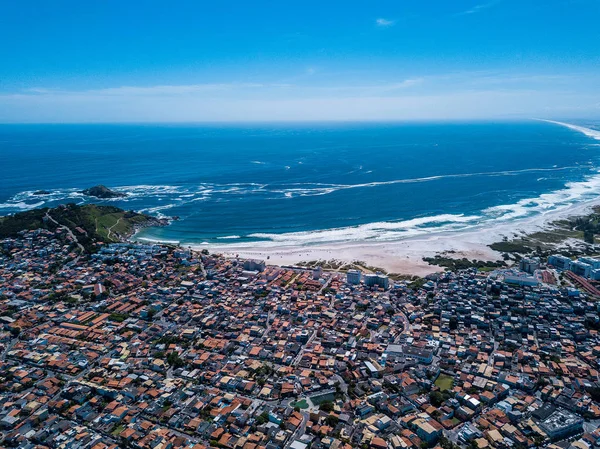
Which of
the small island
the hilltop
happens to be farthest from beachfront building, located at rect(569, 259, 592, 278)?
the small island

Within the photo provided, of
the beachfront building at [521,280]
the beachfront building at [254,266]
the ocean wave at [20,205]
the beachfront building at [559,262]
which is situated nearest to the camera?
the beachfront building at [521,280]

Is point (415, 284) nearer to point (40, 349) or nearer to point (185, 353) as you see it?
point (185, 353)

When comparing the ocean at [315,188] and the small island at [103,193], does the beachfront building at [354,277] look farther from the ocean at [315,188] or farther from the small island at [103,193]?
the small island at [103,193]

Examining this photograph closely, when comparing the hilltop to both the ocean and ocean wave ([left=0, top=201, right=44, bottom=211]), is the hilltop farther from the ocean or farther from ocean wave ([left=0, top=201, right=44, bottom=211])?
ocean wave ([left=0, top=201, right=44, bottom=211])

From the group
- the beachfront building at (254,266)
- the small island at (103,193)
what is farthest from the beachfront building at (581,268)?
the small island at (103,193)

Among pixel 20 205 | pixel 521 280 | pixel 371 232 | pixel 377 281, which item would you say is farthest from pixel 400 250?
pixel 20 205

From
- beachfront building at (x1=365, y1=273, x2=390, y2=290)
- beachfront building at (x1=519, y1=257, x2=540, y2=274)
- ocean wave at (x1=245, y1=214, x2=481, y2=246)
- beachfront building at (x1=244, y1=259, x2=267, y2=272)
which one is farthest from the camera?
ocean wave at (x1=245, y1=214, x2=481, y2=246)
